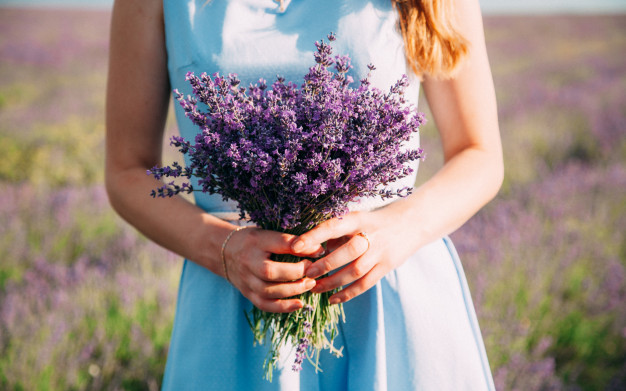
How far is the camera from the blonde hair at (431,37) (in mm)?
1319

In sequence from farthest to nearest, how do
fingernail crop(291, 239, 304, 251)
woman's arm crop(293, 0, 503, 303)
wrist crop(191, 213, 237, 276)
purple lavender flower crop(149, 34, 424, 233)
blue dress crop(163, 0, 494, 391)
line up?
blue dress crop(163, 0, 494, 391), wrist crop(191, 213, 237, 276), woman's arm crop(293, 0, 503, 303), fingernail crop(291, 239, 304, 251), purple lavender flower crop(149, 34, 424, 233)

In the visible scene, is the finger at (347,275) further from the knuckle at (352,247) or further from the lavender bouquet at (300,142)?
the lavender bouquet at (300,142)

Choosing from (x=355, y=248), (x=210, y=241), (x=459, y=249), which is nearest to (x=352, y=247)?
(x=355, y=248)

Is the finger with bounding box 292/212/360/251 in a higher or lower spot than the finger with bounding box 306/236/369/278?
higher

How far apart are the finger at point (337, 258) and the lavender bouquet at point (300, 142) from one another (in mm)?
123

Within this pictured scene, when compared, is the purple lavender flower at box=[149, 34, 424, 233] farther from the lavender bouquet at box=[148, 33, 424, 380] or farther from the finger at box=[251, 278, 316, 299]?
the finger at box=[251, 278, 316, 299]

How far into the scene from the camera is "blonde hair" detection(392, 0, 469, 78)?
4.33 feet

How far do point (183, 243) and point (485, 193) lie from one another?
3.09 feet

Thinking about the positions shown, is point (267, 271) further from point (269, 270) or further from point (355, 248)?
point (355, 248)

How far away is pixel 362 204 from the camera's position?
1411mm

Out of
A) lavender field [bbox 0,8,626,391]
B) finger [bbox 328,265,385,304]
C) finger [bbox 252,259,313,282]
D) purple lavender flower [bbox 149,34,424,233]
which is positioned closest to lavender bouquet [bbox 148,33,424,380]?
purple lavender flower [bbox 149,34,424,233]

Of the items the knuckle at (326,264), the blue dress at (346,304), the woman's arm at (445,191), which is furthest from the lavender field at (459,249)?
the knuckle at (326,264)

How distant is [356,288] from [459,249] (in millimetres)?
3370

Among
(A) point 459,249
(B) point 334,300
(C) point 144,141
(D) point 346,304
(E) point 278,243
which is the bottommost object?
(A) point 459,249
